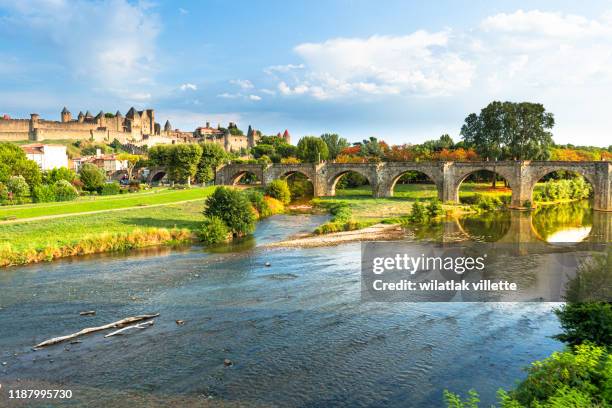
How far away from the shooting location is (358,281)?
2283 centimetres

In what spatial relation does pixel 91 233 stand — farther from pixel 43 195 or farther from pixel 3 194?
pixel 3 194

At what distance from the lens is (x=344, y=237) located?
34688mm

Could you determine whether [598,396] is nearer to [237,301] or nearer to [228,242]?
[237,301]

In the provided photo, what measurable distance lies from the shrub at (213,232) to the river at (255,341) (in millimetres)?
8174

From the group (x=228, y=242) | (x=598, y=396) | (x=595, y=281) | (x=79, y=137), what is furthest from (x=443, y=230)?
(x=79, y=137)

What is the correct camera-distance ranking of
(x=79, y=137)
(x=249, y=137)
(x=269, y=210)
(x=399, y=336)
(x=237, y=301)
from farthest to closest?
(x=249, y=137), (x=79, y=137), (x=269, y=210), (x=237, y=301), (x=399, y=336)

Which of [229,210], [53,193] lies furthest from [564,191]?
[53,193]

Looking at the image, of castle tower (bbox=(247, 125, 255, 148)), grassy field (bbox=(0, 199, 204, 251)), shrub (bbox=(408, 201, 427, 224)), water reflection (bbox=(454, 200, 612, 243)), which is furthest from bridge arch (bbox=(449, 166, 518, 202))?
castle tower (bbox=(247, 125, 255, 148))

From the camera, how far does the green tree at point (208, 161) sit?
69.2 m

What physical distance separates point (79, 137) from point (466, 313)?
129721 millimetres

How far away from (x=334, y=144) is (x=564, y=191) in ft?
153

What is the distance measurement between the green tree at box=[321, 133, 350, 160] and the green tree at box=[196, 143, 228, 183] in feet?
97.5

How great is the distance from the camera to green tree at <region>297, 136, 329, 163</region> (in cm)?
8219

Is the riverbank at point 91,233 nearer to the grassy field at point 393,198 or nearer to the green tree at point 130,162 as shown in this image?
the grassy field at point 393,198
